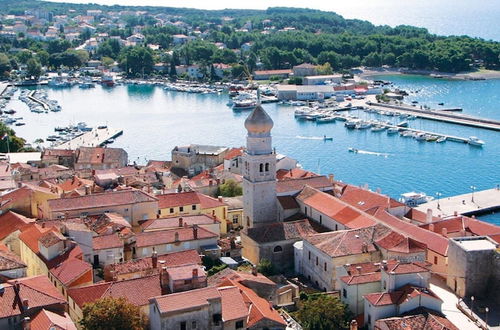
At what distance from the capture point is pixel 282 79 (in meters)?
113

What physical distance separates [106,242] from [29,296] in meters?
6.42

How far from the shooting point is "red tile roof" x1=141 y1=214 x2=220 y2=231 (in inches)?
1190

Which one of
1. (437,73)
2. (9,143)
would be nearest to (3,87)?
(9,143)

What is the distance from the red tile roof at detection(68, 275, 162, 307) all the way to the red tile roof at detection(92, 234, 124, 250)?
14.1 ft

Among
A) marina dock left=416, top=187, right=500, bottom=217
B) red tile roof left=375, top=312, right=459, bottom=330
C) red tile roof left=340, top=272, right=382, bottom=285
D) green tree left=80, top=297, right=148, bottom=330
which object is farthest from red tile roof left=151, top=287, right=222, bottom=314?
marina dock left=416, top=187, right=500, bottom=217

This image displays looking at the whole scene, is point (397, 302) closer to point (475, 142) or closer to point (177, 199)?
point (177, 199)

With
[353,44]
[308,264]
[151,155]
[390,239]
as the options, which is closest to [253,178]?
[308,264]

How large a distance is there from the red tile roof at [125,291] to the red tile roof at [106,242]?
4303mm

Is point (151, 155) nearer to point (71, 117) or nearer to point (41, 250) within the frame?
point (71, 117)

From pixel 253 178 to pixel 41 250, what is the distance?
1033cm

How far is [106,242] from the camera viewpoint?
90.2 ft

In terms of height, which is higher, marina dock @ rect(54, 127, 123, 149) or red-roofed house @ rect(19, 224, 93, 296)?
red-roofed house @ rect(19, 224, 93, 296)

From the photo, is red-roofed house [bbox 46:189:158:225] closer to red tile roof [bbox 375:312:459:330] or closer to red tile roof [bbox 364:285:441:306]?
red tile roof [bbox 364:285:441:306]

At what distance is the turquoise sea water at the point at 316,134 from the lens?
A: 55.1 meters
